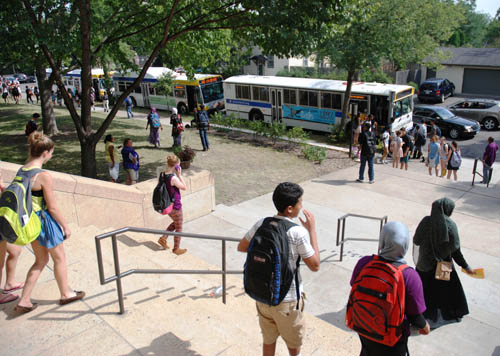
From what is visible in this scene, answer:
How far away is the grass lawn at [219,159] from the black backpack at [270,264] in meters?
7.54

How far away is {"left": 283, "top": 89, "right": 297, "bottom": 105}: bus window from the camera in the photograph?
20.5 meters

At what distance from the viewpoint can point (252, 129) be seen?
61.9 ft

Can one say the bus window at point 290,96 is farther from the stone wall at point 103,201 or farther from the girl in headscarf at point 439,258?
the girl in headscarf at point 439,258

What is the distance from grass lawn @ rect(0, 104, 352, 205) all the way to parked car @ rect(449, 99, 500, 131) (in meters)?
10.9

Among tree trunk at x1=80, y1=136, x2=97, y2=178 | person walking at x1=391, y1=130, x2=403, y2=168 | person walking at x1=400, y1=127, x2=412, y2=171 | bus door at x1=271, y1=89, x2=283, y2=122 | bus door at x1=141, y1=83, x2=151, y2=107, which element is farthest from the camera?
bus door at x1=141, y1=83, x2=151, y2=107

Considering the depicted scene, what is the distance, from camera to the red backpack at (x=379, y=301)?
2.91 meters

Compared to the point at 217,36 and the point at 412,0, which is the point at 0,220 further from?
the point at 412,0

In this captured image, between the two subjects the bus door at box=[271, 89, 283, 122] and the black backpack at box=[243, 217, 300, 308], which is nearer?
the black backpack at box=[243, 217, 300, 308]

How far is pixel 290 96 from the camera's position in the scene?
20734 millimetres

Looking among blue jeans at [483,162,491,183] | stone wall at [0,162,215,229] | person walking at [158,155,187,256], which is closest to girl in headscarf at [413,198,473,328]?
person walking at [158,155,187,256]

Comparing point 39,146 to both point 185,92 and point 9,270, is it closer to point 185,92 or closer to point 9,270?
point 9,270

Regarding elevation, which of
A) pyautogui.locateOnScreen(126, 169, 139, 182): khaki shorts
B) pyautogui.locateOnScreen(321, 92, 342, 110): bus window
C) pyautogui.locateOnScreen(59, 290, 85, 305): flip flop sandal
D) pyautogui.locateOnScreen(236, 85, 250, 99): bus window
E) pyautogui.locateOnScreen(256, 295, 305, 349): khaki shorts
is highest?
pyautogui.locateOnScreen(236, 85, 250, 99): bus window

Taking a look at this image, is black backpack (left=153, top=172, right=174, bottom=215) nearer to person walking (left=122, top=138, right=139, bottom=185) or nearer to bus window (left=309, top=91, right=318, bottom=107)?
person walking (left=122, top=138, right=139, bottom=185)

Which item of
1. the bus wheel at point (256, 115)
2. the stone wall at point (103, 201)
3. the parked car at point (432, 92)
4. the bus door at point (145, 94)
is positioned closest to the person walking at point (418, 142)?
the bus wheel at point (256, 115)
